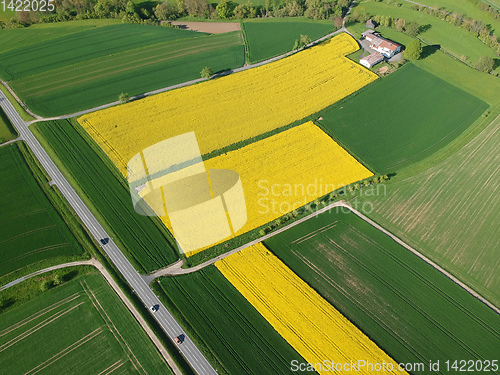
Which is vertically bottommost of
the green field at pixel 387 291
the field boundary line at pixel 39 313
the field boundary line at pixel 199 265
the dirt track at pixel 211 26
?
the green field at pixel 387 291

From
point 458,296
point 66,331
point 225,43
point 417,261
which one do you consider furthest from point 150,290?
point 225,43

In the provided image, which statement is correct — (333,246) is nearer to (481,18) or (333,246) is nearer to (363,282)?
(363,282)

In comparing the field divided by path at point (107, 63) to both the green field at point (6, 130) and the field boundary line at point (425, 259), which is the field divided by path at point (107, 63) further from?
the field boundary line at point (425, 259)

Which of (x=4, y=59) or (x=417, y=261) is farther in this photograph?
(x=4, y=59)

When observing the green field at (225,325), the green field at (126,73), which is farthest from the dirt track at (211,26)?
the green field at (225,325)

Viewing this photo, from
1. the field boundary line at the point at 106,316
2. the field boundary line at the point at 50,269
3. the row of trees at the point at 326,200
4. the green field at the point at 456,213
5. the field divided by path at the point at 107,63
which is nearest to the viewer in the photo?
the field boundary line at the point at 106,316

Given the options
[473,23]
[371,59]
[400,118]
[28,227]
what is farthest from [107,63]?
[473,23]
